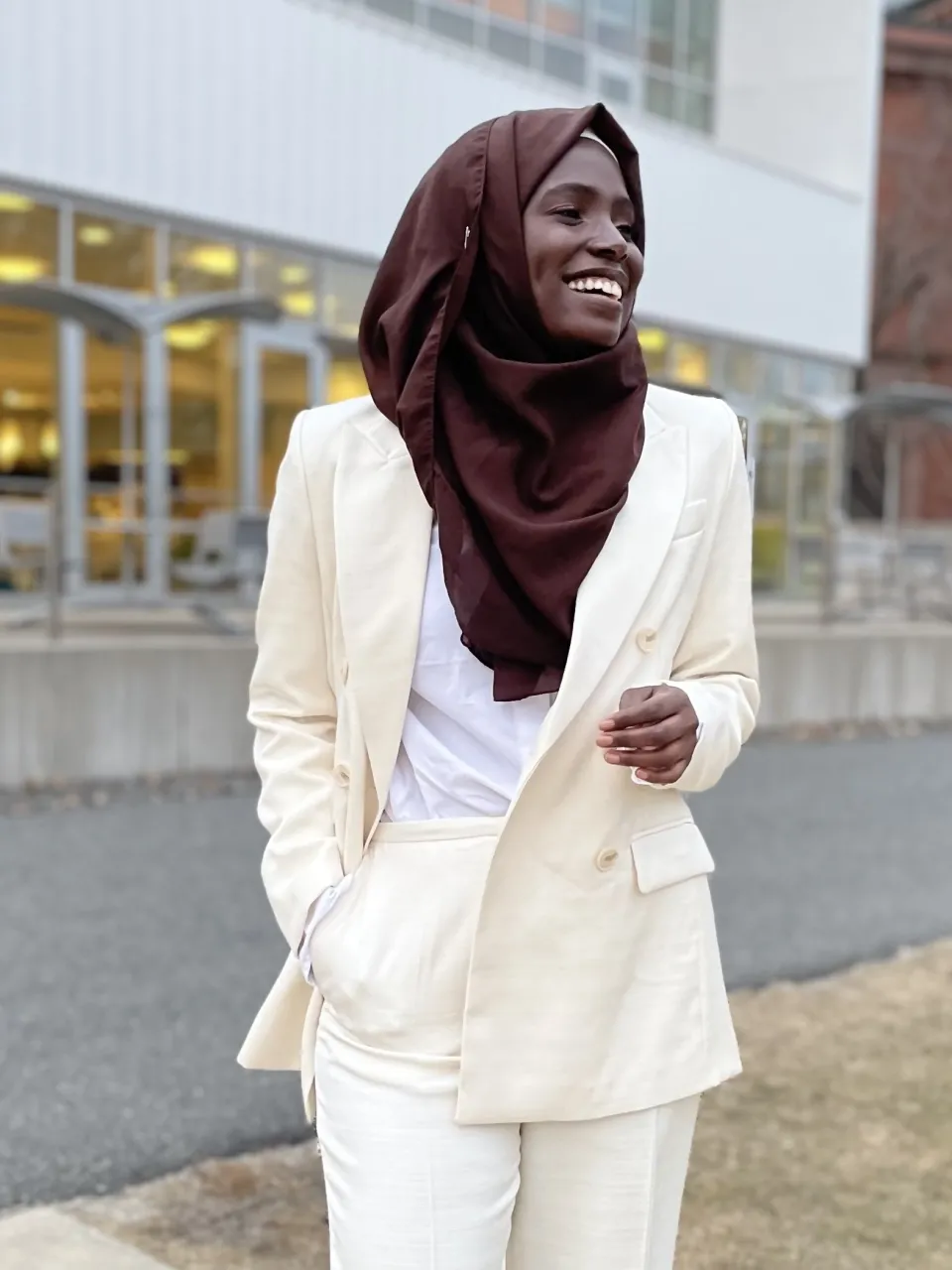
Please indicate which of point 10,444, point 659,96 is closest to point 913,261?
point 659,96

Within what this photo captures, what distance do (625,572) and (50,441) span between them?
1341cm

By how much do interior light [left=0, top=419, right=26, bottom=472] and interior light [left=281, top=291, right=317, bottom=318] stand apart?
371cm

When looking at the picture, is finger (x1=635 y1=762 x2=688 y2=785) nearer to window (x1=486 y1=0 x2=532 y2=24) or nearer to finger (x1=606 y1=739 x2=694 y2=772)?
finger (x1=606 y1=739 x2=694 y2=772)

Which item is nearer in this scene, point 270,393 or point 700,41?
point 270,393

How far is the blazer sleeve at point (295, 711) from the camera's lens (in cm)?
176

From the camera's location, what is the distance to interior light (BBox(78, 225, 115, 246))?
13992 millimetres

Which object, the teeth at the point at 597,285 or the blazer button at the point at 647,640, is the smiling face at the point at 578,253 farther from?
the blazer button at the point at 647,640

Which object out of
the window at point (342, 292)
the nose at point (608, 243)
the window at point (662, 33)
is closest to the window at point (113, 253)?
the window at point (342, 292)

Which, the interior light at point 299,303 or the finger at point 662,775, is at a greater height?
the interior light at point 299,303

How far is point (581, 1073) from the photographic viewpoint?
64.4 inches

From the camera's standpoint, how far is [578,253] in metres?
1.61

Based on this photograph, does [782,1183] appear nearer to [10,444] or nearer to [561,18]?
[10,444]

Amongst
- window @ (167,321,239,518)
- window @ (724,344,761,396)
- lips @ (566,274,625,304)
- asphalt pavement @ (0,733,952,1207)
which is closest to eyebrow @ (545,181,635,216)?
lips @ (566,274,625,304)

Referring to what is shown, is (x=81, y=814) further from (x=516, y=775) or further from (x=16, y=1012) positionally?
(x=516, y=775)
